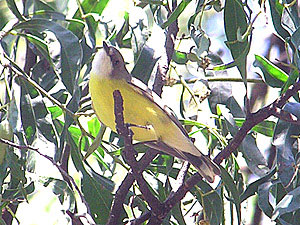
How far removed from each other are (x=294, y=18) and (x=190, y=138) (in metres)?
0.65

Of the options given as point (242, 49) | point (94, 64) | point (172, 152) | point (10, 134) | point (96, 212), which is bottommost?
point (96, 212)

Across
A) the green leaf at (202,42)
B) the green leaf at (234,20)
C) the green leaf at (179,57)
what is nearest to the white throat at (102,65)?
the green leaf at (179,57)

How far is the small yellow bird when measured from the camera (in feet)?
8.27

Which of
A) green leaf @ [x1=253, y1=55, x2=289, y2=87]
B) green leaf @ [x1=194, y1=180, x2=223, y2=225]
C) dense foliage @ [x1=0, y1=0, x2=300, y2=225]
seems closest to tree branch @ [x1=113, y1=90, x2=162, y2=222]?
dense foliage @ [x1=0, y1=0, x2=300, y2=225]

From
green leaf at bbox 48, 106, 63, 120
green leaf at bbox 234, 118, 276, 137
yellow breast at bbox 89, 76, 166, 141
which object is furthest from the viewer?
green leaf at bbox 48, 106, 63, 120

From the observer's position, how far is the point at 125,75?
2592 mm

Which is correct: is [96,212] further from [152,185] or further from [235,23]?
[235,23]

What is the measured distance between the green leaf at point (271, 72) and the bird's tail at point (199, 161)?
1.34 ft

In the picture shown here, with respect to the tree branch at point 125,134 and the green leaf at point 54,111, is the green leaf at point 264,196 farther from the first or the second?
the green leaf at point 54,111

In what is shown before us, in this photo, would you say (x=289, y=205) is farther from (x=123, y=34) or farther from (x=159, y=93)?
(x=123, y=34)

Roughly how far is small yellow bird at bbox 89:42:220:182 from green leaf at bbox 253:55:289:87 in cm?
40

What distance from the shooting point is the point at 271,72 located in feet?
8.07

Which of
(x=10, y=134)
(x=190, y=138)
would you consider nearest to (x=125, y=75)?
(x=190, y=138)

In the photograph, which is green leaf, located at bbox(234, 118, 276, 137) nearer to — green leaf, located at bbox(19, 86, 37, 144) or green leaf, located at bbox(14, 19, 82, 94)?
green leaf, located at bbox(14, 19, 82, 94)
